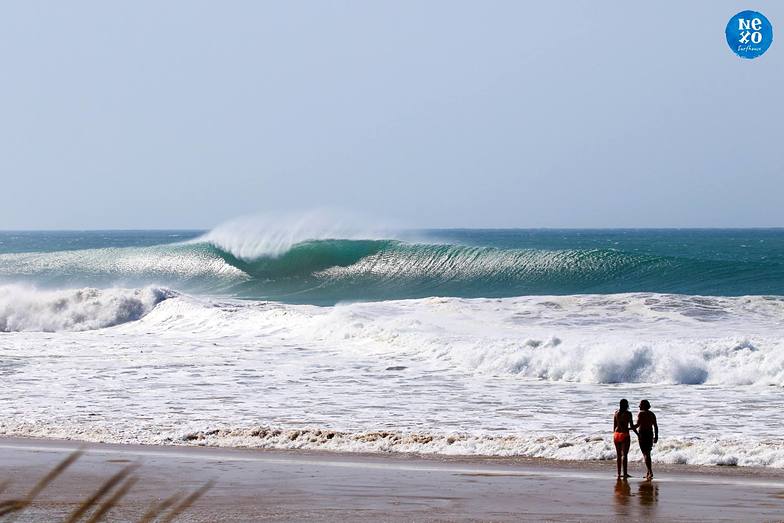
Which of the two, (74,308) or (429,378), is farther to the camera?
(74,308)

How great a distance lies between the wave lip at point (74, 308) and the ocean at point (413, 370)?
0.05 meters

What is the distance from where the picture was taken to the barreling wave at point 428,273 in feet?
109

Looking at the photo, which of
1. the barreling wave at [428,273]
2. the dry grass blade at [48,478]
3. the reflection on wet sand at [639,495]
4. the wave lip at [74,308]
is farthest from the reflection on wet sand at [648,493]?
the barreling wave at [428,273]

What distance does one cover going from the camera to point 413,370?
1504 cm

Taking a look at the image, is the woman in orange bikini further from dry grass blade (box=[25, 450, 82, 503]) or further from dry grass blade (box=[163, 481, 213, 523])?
dry grass blade (box=[25, 450, 82, 503])

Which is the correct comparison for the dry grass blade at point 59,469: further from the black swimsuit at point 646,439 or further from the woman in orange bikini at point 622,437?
the black swimsuit at point 646,439

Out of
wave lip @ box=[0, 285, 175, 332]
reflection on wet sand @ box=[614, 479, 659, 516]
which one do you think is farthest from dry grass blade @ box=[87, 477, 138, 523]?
wave lip @ box=[0, 285, 175, 332]

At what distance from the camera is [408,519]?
620 cm

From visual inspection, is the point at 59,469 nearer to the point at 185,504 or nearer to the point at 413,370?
the point at 185,504

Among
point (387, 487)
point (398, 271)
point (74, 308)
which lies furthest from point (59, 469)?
point (398, 271)

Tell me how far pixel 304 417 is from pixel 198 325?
13.0m

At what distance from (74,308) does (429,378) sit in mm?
15879

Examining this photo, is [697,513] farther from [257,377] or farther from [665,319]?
[665,319]

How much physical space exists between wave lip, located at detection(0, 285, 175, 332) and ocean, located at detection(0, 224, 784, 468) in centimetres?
5
